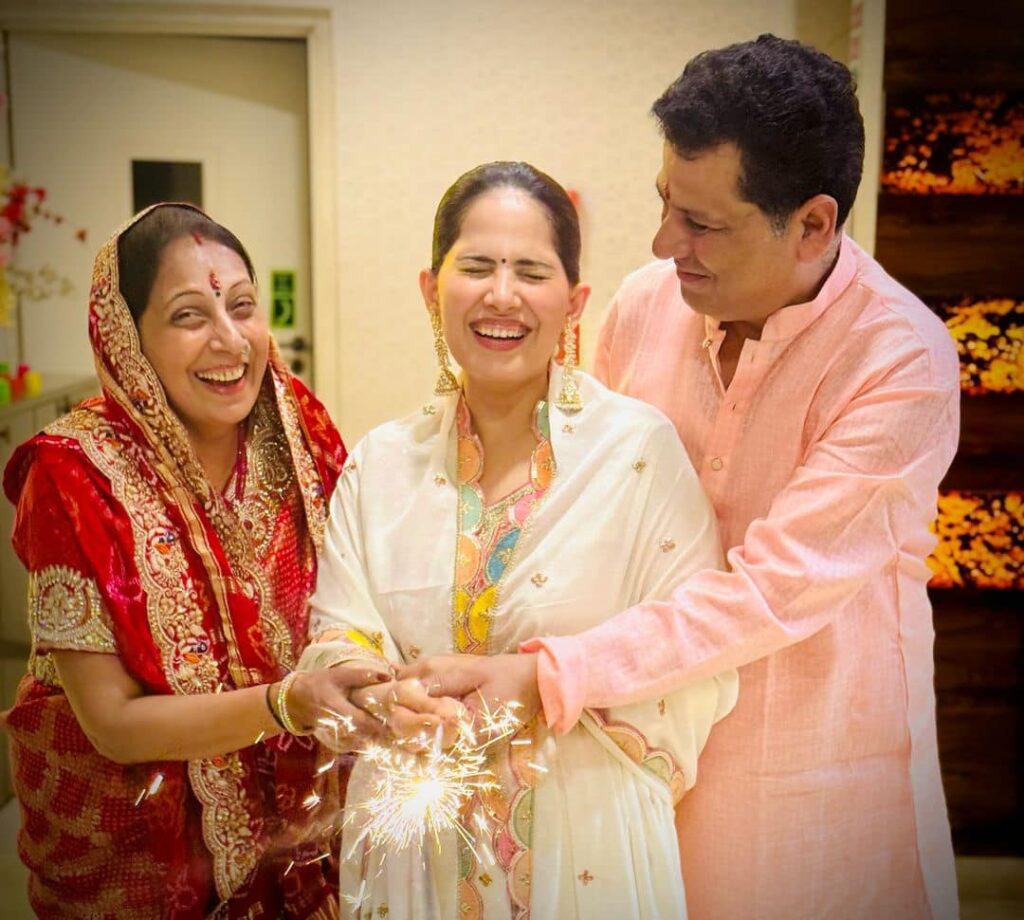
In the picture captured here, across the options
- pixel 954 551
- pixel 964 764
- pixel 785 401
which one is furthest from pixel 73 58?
pixel 964 764

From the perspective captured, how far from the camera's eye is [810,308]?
1280 millimetres

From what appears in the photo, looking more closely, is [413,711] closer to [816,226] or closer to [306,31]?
[816,226]

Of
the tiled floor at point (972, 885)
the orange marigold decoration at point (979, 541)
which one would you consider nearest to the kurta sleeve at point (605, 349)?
the tiled floor at point (972, 885)

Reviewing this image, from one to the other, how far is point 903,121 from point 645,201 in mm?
1290

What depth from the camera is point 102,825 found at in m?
1.28

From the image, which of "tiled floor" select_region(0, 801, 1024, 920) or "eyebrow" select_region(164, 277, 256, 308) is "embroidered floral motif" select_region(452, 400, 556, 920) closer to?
"eyebrow" select_region(164, 277, 256, 308)

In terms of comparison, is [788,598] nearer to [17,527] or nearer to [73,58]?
[17,527]

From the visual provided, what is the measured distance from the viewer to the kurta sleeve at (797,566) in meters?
1.14

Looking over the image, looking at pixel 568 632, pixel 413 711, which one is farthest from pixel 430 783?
pixel 568 632

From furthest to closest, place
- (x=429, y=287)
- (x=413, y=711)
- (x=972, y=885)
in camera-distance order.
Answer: (x=972, y=885)
(x=429, y=287)
(x=413, y=711)

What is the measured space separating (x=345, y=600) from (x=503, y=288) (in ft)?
1.18

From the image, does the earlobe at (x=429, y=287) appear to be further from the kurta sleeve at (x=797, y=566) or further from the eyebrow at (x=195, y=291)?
the kurta sleeve at (x=797, y=566)

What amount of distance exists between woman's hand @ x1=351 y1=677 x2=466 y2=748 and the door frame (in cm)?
40

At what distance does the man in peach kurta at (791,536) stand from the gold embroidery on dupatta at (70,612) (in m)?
0.45
